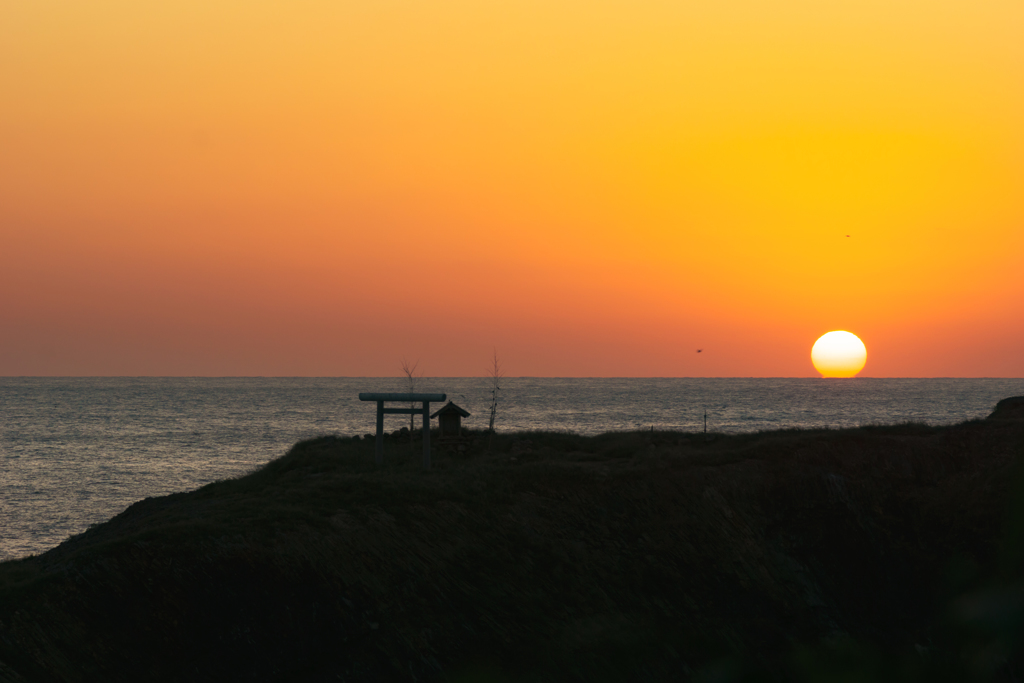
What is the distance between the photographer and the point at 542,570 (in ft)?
69.1

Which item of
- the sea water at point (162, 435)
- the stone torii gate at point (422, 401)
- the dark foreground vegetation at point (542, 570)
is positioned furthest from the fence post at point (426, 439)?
the sea water at point (162, 435)

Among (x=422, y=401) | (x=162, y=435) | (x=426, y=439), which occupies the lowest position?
(x=162, y=435)

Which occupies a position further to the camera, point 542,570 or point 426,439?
point 426,439

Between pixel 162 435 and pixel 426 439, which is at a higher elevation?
pixel 426 439

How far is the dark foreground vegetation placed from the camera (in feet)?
53.4

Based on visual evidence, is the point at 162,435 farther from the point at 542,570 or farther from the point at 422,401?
the point at 542,570

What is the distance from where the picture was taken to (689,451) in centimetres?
3120

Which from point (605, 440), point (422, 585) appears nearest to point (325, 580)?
point (422, 585)

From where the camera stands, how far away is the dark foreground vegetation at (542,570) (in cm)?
1628

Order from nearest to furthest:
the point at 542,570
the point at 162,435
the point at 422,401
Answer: the point at 542,570
the point at 422,401
the point at 162,435

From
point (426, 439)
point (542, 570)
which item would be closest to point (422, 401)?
point (426, 439)

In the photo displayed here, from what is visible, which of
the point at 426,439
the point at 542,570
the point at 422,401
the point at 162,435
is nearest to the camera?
the point at 542,570

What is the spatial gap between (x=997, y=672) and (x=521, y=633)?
13.1 m

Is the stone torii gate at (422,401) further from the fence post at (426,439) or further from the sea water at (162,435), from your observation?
the sea water at (162,435)
